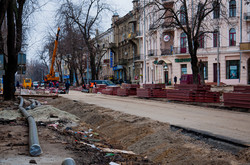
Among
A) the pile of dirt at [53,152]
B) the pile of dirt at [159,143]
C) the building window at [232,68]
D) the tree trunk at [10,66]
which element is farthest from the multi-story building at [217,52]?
the pile of dirt at [53,152]

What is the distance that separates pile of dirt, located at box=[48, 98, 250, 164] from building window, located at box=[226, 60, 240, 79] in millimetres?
31986

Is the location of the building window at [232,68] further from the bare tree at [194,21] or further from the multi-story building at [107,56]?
the multi-story building at [107,56]

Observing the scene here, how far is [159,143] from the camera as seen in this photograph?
25.5ft

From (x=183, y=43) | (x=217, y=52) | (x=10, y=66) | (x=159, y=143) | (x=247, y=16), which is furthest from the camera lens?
(x=183, y=43)

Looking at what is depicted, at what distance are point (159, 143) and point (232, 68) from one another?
36476mm

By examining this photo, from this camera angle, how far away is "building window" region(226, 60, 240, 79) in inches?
1617

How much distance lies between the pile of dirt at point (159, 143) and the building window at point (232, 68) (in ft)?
105

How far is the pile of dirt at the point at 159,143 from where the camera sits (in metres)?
6.11

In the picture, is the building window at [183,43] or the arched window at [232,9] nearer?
the arched window at [232,9]

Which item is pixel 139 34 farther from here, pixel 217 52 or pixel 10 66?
pixel 10 66

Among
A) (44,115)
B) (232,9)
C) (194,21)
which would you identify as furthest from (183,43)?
(44,115)

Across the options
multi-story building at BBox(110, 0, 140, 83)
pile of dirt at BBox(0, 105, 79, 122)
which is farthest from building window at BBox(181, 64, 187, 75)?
pile of dirt at BBox(0, 105, 79, 122)

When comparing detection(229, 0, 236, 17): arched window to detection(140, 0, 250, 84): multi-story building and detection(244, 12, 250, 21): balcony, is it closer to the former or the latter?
detection(140, 0, 250, 84): multi-story building

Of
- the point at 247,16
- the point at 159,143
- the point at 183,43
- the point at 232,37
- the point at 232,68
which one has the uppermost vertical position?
the point at 247,16
